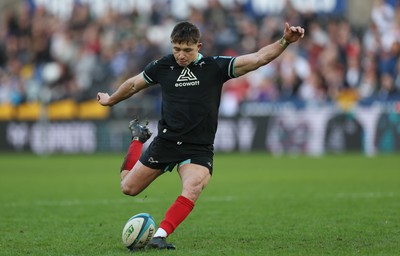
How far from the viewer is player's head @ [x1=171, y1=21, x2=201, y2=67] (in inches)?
321

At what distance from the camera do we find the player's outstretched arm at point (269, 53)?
805 centimetres

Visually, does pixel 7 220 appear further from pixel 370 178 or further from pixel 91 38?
pixel 91 38

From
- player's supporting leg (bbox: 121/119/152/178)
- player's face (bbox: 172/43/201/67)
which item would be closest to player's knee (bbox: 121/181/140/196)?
player's supporting leg (bbox: 121/119/152/178)

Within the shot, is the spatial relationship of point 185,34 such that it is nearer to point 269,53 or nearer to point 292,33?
point 269,53

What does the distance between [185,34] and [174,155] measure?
1207 millimetres

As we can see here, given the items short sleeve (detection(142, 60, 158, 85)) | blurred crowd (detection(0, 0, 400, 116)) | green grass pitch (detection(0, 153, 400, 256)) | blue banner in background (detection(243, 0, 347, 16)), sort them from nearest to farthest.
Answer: green grass pitch (detection(0, 153, 400, 256)) → short sleeve (detection(142, 60, 158, 85)) → blurred crowd (detection(0, 0, 400, 116)) → blue banner in background (detection(243, 0, 347, 16))

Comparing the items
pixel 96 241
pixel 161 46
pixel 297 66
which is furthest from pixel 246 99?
pixel 96 241

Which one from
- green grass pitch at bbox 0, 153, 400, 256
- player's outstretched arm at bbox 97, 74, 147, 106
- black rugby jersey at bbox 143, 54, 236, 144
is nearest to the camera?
green grass pitch at bbox 0, 153, 400, 256

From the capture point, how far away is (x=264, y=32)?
2678 centimetres

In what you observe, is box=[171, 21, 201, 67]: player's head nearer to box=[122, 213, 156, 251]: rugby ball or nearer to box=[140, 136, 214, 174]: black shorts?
box=[140, 136, 214, 174]: black shorts

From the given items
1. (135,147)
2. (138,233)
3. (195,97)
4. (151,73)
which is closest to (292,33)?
(195,97)

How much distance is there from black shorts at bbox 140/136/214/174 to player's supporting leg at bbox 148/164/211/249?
84mm

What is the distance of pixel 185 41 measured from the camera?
8.16 m

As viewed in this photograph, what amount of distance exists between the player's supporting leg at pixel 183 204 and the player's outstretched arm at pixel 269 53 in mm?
1049
